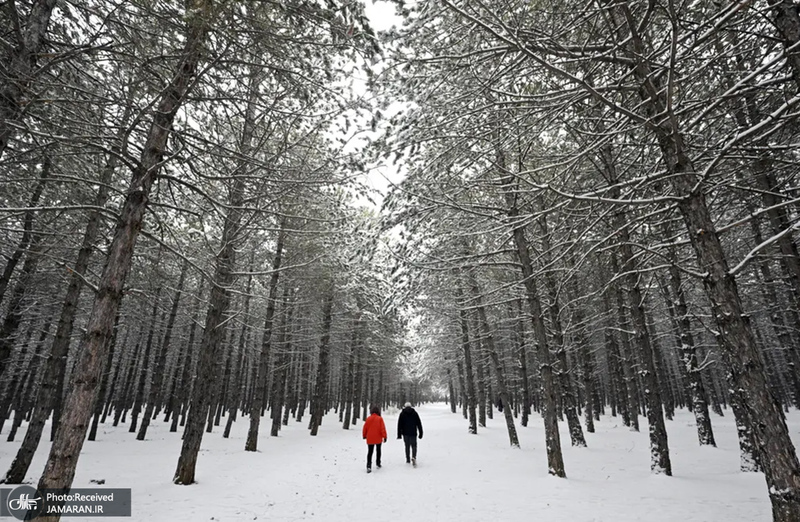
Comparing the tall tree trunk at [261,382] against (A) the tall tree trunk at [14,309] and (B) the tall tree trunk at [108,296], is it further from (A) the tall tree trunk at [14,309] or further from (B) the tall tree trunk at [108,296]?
(B) the tall tree trunk at [108,296]

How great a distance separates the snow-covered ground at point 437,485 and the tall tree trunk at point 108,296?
274 centimetres

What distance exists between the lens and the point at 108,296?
4.41m

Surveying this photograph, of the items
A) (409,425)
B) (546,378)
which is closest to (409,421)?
(409,425)

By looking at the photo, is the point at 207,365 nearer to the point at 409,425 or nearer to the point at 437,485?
the point at 409,425

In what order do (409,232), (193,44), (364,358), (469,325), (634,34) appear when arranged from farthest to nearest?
(364,358) → (469,325) → (409,232) → (193,44) → (634,34)

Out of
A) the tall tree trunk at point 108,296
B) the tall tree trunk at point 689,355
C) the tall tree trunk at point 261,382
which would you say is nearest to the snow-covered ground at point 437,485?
the tall tree trunk at point 261,382

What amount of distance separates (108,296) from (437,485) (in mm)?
7238

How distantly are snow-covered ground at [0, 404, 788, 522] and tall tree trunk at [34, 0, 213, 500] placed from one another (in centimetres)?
274

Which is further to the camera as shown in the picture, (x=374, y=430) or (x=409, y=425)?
(x=409, y=425)

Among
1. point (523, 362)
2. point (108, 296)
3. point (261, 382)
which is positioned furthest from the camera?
point (523, 362)

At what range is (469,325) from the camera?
22.1 m

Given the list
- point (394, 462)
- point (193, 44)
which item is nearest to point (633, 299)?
point (394, 462)

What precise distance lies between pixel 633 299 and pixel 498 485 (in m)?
5.26

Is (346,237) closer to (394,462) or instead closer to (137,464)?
(394,462)
